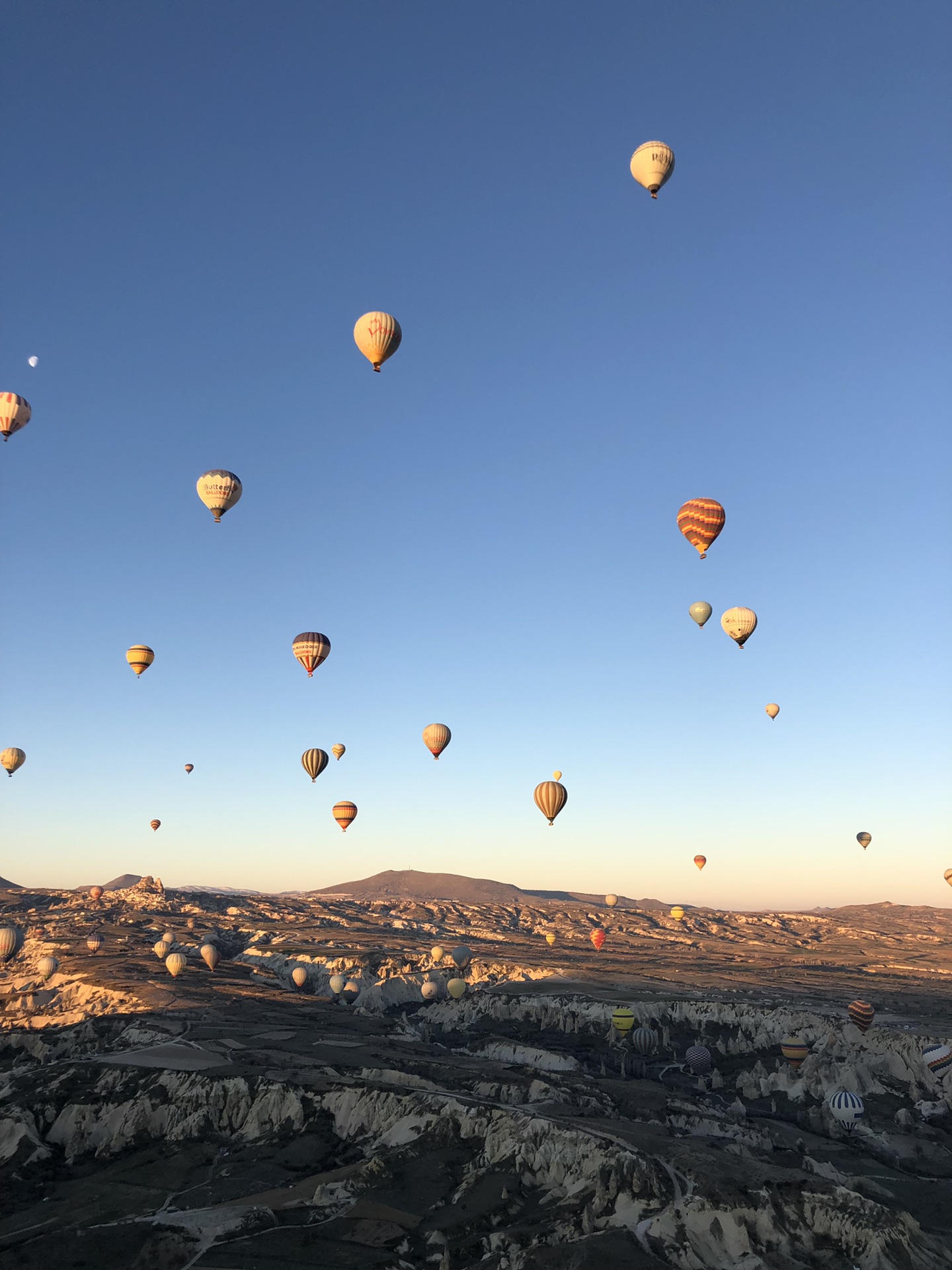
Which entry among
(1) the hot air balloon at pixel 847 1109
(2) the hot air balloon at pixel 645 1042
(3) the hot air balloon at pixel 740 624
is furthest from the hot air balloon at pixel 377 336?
(2) the hot air balloon at pixel 645 1042

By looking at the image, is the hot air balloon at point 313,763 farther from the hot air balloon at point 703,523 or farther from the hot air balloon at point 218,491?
the hot air balloon at point 703,523

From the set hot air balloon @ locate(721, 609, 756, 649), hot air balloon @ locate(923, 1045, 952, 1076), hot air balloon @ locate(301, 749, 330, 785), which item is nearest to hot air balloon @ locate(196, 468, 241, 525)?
hot air balloon @ locate(301, 749, 330, 785)

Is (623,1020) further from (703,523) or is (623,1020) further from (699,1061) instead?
(703,523)

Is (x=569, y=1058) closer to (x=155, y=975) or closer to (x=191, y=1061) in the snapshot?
(x=191, y=1061)

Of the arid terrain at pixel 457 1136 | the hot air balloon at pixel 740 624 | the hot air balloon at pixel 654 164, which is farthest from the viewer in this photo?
the hot air balloon at pixel 740 624

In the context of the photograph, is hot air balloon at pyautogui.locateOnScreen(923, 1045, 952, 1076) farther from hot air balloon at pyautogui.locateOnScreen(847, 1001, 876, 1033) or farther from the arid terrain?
hot air balloon at pyautogui.locateOnScreen(847, 1001, 876, 1033)

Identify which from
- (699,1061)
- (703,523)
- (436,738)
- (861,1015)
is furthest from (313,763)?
(861,1015)

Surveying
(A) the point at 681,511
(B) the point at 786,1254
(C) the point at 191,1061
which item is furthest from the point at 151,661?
(B) the point at 786,1254
